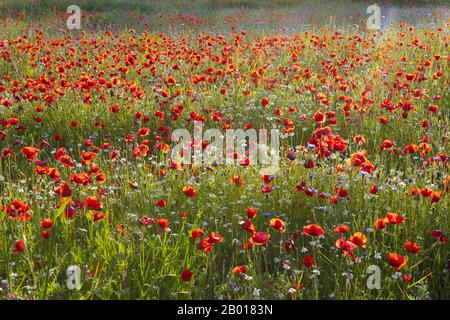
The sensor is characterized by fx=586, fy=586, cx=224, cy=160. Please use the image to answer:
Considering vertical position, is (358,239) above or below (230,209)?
above

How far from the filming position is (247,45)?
828cm

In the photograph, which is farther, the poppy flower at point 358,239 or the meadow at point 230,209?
the meadow at point 230,209

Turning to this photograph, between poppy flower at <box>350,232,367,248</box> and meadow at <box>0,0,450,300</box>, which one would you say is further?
meadow at <box>0,0,450,300</box>

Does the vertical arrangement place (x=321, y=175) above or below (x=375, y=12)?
below

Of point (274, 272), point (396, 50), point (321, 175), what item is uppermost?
point (396, 50)

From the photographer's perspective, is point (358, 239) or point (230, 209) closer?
point (358, 239)

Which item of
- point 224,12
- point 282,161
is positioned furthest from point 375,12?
point 282,161

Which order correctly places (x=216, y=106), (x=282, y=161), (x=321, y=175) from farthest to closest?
(x=216, y=106)
(x=282, y=161)
(x=321, y=175)

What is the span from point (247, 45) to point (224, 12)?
5.92 meters

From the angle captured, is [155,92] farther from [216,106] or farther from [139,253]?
[139,253]
